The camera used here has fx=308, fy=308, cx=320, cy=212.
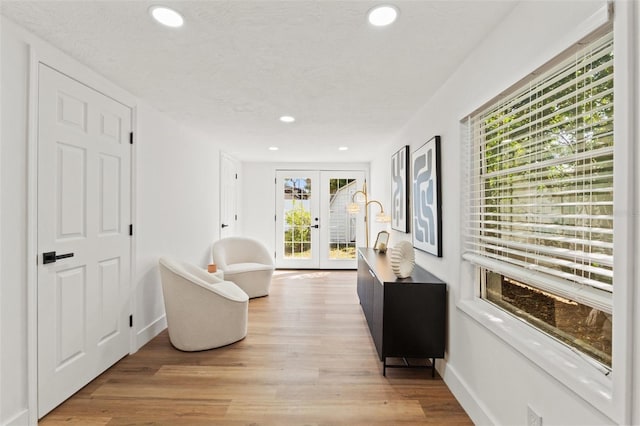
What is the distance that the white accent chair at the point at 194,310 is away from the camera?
8.87 feet

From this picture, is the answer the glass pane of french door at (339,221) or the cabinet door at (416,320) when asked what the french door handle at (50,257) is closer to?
the cabinet door at (416,320)

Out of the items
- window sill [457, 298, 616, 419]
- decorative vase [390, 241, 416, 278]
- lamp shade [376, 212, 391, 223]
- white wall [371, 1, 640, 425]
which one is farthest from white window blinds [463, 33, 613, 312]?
lamp shade [376, 212, 391, 223]

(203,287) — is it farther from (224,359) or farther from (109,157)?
(109,157)

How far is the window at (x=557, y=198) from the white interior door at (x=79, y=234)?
262cm

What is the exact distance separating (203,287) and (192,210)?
1462mm

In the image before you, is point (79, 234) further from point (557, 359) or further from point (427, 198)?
point (557, 359)

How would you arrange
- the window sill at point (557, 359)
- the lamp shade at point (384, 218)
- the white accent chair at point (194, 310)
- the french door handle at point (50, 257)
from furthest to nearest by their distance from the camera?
1. the lamp shade at point (384, 218)
2. the white accent chair at point (194, 310)
3. the french door handle at point (50, 257)
4. the window sill at point (557, 359)

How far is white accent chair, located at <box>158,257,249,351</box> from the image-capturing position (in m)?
2.71

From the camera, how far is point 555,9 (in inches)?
49.1

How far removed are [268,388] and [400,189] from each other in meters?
2.43

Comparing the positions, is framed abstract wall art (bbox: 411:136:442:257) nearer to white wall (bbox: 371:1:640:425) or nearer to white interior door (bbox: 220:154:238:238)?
white wall (bbox: 371:1:640:425)

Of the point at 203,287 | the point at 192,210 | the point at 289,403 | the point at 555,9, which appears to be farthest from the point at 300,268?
the point at 555,9
